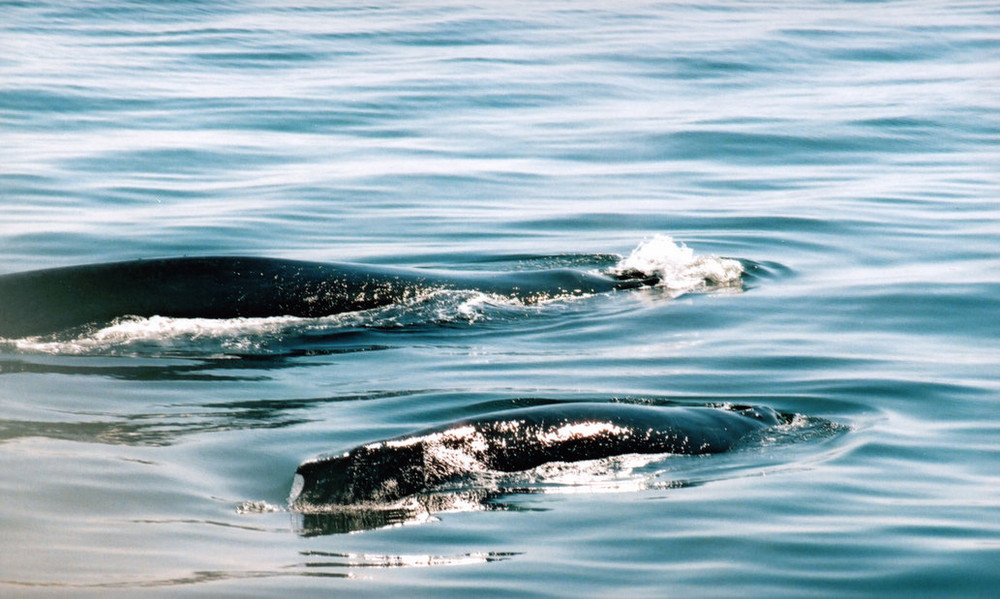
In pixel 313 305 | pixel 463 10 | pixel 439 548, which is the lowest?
pixel 439 548

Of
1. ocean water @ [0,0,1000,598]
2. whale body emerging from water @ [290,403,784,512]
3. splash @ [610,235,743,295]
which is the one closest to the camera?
ocean water @ [0,0,1000,598]

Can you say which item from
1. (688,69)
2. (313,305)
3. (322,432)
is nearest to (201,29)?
(688,69)

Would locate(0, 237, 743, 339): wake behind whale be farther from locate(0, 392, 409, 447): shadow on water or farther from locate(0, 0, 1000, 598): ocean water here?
locate(0, 392, 409, 447): shadow on water

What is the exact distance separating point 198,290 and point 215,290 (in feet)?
0.38

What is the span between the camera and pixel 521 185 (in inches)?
725

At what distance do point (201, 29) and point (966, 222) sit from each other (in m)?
24.6

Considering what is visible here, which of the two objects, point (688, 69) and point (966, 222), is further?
point (688, 69)

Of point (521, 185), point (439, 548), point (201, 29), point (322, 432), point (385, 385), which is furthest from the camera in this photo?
point (201, 29)

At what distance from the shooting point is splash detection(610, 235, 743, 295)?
12352 millimetres

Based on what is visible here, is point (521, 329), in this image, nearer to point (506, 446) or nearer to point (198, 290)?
point (198, 290)

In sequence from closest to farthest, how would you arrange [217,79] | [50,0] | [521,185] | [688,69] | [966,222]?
[966,222] < [521,185] < [217,79] < [688,69] < [50,0]

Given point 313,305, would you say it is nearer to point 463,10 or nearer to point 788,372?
point 788,372

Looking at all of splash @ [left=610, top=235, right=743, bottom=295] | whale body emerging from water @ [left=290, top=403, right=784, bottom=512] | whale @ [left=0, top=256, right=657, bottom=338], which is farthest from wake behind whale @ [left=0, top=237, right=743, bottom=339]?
whale body emerging from water @ [left=290, top=403, right=784, bottom=512]

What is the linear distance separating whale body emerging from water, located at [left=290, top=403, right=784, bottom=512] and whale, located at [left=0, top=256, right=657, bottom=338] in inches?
145
